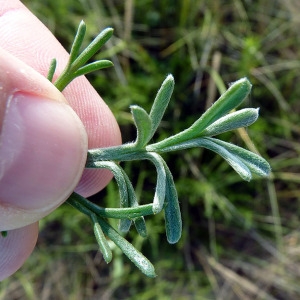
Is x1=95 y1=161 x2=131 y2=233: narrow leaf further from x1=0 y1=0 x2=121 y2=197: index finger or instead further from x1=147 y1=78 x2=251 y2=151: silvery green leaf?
x1=0 y1=0 x2=121 y2=197: index finger

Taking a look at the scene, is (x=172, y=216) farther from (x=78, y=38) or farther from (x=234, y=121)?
(x=78, y=38)

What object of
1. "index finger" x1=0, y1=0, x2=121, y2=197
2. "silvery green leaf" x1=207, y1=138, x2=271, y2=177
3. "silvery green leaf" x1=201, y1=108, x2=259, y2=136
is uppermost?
"silvery green leaf" x1=201, y1=108, x2=259, y2=136

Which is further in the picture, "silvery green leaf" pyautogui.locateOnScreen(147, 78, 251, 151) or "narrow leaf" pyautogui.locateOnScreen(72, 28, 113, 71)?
"narrow leaf" pyautogui.locateOnScreen(72, 28, 113, 71)

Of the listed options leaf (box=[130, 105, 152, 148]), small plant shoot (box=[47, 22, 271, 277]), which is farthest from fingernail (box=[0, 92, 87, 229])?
leaf (box=[130, 105, 152, 148])

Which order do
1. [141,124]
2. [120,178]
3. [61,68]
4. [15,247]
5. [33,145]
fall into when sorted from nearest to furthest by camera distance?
[141,124] < [120,178] < [33,145] < [15,247] < [61,68]

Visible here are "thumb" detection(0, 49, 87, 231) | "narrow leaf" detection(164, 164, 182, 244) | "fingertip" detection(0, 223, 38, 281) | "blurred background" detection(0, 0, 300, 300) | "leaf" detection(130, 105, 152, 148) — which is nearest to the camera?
"leaf" detection(130, 105, 152, 148)

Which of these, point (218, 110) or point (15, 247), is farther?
point (15, 247)

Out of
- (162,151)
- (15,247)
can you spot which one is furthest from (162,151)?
(15,247)
